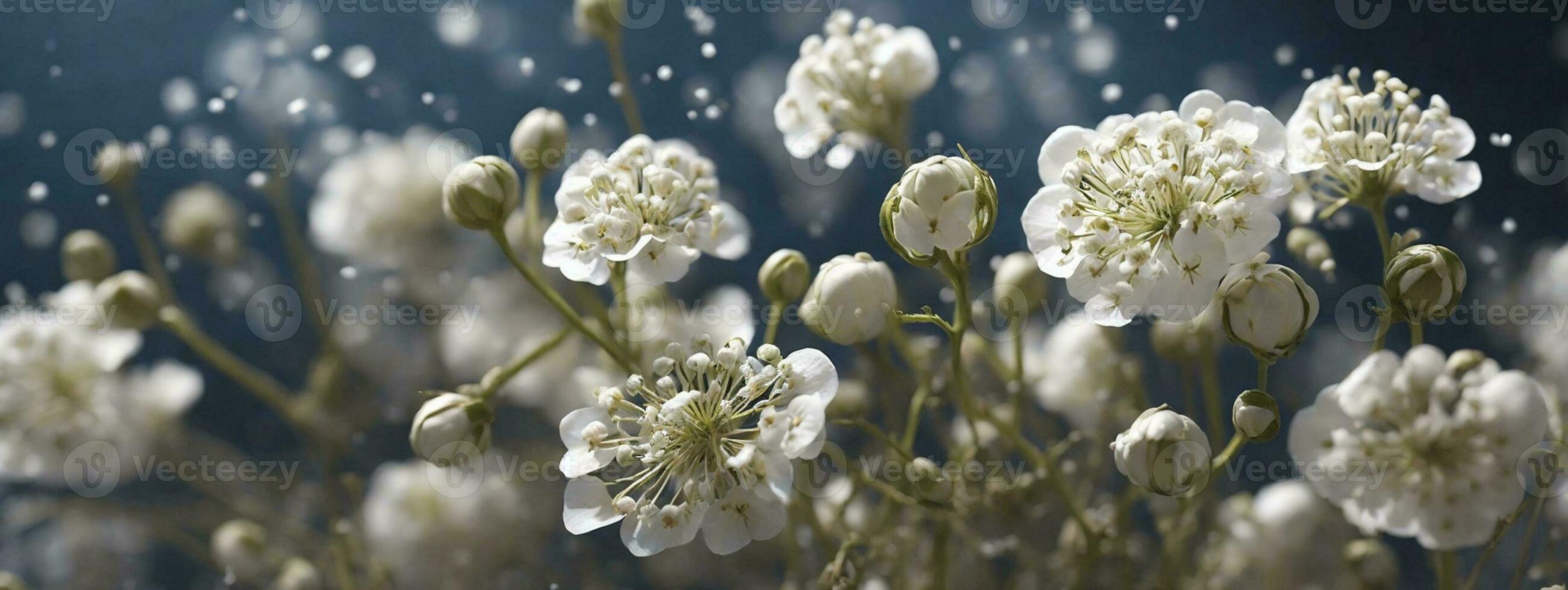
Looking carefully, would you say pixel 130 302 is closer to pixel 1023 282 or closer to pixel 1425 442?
pixel 1023 282

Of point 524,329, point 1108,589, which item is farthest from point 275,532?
point 1108,589

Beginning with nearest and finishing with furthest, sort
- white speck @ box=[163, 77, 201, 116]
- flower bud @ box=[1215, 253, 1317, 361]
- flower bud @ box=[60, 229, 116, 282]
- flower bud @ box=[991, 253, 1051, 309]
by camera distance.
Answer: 1. flower bud @ box=[1215, 253, 1317, 361]
2. flower bud @ box=[991, 253, 1051, 309]
3. flower bud @ box=[60, 229, 116, 282]
4. white speck @ box=[163, 77, 201, 116]

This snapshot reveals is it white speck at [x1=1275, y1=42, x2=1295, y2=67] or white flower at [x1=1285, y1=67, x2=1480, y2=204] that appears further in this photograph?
white speck at [x1=1275, y1=42, x2=1295, y2=67]

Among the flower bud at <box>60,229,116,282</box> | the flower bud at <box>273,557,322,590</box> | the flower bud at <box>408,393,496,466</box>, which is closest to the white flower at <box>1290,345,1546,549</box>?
the flower bud at <box>408,393,496,466</box>

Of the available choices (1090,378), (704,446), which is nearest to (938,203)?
(704,446)

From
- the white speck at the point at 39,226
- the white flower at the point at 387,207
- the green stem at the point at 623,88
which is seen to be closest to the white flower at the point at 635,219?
the green stem at the point at 623,88

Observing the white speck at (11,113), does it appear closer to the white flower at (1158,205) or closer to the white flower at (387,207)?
the white flower at (387,207)

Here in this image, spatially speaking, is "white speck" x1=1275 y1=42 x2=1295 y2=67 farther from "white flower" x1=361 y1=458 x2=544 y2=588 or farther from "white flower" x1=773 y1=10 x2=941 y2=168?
"white flower" x1=361 y1=458 x2=544 y2=588
